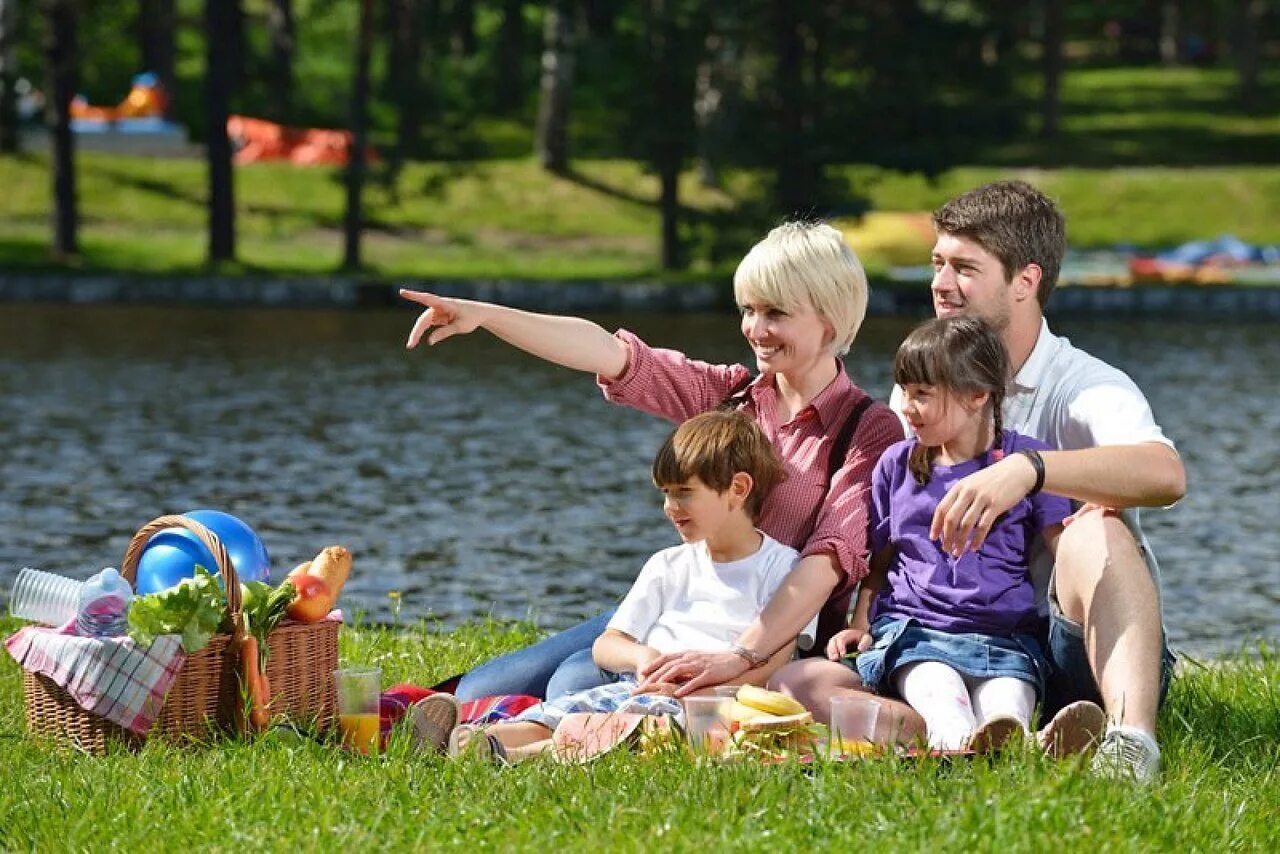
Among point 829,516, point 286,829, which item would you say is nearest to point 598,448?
point 829,516

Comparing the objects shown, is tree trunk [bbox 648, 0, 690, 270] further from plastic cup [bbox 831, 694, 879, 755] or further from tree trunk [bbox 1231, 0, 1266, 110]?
plastic cup [bbox 831, 694, 879, 755]

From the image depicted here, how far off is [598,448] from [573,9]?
666 inches

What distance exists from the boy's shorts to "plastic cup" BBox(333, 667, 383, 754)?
179 cm

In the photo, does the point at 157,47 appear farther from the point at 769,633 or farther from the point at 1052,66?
the point at 769,633

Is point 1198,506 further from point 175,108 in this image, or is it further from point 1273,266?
point 175,108

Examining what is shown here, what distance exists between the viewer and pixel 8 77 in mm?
33281

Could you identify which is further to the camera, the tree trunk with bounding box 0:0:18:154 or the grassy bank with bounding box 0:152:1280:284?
the tree trunk with bounding box 0:0:18:154

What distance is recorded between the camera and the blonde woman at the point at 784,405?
6004 mm

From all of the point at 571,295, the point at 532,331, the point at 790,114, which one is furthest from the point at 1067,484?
the point at 790,114

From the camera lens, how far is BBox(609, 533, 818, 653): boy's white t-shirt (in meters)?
6.14

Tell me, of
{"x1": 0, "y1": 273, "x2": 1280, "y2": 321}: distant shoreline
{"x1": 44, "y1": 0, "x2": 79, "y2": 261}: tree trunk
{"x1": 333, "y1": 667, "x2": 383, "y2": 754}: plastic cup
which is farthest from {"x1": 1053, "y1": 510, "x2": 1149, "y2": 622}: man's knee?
{"x1": 44, "y1": 0, "x2": 79, "y2": 261}: tree trunk

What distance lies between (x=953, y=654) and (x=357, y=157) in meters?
25.7

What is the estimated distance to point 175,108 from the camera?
4450 cm

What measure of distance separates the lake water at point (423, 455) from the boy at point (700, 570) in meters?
3.58
